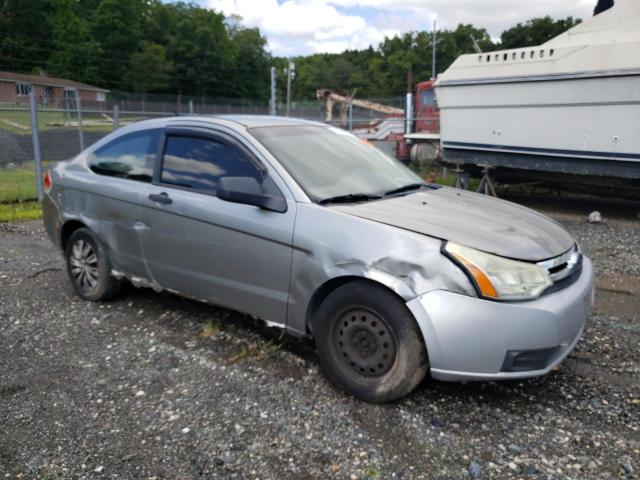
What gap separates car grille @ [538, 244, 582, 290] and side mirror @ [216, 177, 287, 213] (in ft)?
5.26

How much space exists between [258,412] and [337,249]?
3.48 ft

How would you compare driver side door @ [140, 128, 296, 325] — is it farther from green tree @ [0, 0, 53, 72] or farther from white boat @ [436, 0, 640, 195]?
green tree @ [0, 0, 53, 72]

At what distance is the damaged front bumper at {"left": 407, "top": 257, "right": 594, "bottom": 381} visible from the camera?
284cm

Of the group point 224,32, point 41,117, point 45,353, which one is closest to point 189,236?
point 45,353

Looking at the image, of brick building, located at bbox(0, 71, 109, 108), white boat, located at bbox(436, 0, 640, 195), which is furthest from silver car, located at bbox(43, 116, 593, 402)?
brick building, located at bbox(0, 71, 109, 108)

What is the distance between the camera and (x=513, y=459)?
2750 millimetres

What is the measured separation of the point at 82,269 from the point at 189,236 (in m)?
1.59

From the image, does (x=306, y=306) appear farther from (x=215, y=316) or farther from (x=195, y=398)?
(x=215, y=316)

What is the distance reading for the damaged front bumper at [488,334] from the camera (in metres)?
2.84

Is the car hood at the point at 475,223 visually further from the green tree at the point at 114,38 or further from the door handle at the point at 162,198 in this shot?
the green tree at the point at 114,38

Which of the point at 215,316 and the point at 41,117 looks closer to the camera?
the point at 215,316

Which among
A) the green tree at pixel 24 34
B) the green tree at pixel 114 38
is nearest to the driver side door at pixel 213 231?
the green tree at pixel 114 38

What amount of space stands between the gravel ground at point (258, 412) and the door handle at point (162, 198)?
1048 mm

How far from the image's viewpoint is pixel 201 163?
403 centimetres
